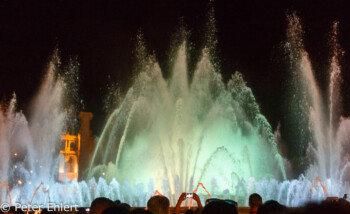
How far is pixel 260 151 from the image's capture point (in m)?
29.6

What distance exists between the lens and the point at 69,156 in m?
63.4

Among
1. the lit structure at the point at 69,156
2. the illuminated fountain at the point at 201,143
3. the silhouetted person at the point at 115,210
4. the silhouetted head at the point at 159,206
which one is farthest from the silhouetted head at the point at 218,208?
the lit structure at the point at 69,156

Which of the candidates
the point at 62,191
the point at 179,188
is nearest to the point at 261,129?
the point at 179,188

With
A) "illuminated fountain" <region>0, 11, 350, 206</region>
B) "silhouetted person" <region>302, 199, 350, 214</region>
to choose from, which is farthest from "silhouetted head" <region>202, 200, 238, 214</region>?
"illuminated fountain" <region>0, 11, 350, 206</region>

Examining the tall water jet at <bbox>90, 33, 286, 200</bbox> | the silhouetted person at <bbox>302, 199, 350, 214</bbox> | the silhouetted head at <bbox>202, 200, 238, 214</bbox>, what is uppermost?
the tall water jet at <bbox>90, 33, 286, 200</bbox>

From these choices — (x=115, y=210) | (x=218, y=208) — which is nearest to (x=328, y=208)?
(x=218, y=208)

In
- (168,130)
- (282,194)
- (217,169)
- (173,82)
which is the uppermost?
(173,82)

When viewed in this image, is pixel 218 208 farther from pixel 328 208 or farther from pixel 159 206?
pixel 159 206

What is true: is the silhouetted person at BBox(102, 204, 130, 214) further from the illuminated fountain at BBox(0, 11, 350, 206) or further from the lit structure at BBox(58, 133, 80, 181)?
the lit structure at BBox(58, 133, 80, 181)

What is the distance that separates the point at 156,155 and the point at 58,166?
43875 mm

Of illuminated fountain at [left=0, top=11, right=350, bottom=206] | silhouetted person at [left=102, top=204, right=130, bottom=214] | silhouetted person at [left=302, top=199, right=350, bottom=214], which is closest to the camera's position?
silhouetted person at [left=302, top=199, right=350, bottom=214]

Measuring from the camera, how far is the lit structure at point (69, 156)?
207ft

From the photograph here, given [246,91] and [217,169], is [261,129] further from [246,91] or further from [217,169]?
[217,169]

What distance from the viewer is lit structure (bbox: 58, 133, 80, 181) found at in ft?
207
